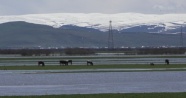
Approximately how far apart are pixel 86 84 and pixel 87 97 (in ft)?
34.2

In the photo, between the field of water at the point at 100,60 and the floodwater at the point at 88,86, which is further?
the field of water at the point at 100,60

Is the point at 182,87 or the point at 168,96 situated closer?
the point at 168,96

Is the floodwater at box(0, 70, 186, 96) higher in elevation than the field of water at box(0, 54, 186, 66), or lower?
lower

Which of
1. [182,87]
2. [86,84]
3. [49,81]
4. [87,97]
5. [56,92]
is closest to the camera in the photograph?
[87,97]

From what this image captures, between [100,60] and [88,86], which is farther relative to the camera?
[100,60]

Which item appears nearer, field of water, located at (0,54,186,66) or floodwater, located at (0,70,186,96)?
floodwater, located at (0,70,186,96)

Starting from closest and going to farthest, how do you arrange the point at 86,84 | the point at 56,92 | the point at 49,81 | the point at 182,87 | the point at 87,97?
the point at 87,97 < the point at 56,92 < the point at 182,87 < the point at 86,84 < the point at 49,81

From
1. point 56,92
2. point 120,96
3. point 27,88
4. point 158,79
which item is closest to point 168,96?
point 120,96

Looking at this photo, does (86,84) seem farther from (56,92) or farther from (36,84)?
(56,92)

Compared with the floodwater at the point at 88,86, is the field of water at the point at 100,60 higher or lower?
higher

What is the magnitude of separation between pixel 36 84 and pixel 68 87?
378 cm

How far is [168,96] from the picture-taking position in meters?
33.7

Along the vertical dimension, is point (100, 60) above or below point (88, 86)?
above

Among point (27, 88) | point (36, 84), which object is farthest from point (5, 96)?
point (36, 84)
